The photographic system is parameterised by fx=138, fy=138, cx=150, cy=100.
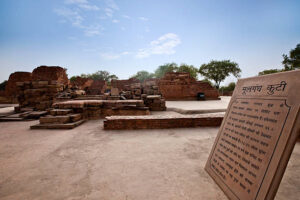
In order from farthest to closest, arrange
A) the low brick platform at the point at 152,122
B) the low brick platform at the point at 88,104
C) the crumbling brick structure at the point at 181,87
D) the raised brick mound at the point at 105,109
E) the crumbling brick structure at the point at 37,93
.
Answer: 1. the crumbling brick structure at the point at 181,87
2. the crumbling brick structure at the point at 37,93
3. the raised brick mound at the point at 105,109
4. the low brick platform at the point at 88,104
5. the low brick platform at the point at 152,122

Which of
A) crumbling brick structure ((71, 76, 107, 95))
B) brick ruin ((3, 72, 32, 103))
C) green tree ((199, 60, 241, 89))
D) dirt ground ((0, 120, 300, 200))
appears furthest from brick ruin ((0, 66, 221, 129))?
green tree ((199, 60, 241, 89))

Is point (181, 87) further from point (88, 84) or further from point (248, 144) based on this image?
point (88, 84)

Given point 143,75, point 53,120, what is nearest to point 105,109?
point 53,120

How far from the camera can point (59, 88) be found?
8.10 meters

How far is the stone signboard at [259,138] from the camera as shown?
0.95 m

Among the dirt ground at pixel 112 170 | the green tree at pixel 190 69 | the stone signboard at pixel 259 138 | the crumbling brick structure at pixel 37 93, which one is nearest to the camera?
the stone signboard at pixel 259 138

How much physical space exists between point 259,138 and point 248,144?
11 centimetres

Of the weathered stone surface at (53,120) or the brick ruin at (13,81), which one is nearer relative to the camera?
the weathered stone surface at (53,120)

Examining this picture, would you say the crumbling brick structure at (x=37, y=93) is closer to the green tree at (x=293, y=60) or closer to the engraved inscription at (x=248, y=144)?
the engraved inscription at (x=248, y=144)

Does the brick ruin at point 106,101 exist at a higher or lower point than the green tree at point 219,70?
lower

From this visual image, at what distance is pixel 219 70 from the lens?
27141 millimetres

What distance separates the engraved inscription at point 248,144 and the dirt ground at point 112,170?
216 mm

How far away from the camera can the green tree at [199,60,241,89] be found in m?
26.7

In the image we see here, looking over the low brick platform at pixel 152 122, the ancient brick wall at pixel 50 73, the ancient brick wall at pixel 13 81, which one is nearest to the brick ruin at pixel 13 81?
the ancient brick wall at pixel 13 81
